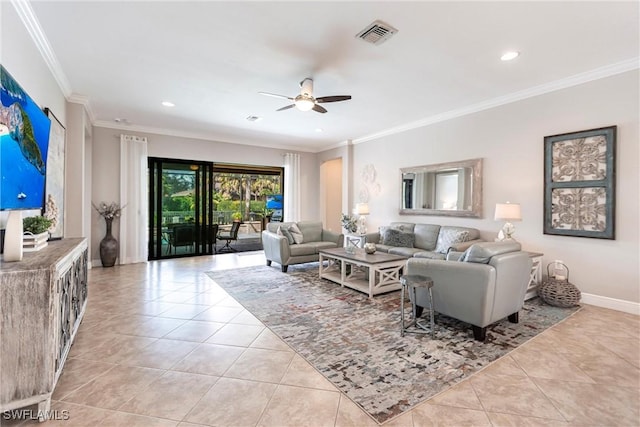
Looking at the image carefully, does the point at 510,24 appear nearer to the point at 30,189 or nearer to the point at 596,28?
the point at 596,28

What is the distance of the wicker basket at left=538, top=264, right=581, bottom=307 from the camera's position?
11.7 feet

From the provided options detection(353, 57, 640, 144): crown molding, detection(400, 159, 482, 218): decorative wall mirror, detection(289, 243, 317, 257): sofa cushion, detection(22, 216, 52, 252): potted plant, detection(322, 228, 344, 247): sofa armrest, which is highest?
detection(353, 57, 640, 144): crown molding

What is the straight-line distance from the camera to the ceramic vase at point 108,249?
573 centimetres

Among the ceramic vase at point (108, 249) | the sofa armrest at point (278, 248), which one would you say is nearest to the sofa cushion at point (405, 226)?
the sofa armrest at point (278, 248)

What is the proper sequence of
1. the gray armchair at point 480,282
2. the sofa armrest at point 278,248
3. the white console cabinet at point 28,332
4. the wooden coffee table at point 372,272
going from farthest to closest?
the sofa armrest at point 278,248, the wooden coffee table at point 372,272, the gray armchair at point 480,282, the white console cabinet at point 28,332

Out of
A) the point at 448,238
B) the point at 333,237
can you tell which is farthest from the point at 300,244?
the point at 448,238

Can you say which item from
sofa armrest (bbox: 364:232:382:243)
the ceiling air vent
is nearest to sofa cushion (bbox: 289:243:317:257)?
sofa armrest (bbox: 364:232:382:243)

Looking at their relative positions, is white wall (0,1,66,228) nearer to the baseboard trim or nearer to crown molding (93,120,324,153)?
crown molding (93,120,324,153)

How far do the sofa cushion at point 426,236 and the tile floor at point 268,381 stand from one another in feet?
7.38

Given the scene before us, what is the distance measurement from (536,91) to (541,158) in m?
0.93

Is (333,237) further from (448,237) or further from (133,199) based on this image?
(133,199)

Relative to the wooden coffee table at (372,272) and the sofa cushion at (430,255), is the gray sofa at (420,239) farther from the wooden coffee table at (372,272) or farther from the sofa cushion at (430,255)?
the wooden coffee table at (372,272)

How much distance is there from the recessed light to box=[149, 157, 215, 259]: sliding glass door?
6.12 meters

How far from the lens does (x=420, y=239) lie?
5.39 metres
